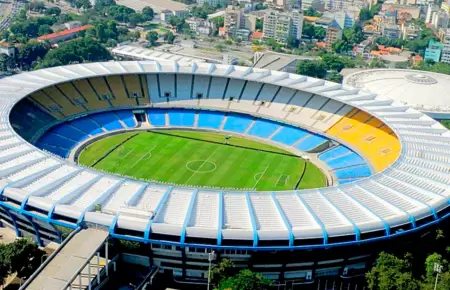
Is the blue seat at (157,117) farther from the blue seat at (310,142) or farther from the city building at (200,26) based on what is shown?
the city building at (200,26)

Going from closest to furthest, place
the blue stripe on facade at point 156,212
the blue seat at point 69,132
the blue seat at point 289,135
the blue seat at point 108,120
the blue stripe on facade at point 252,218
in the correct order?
the blue stripe on facade at point 156,212 < the blue stripe on facade at point 252,218 < the blue seat at point 69,132 < the blue seat at point 289,135 < the blue seat at point 108,120

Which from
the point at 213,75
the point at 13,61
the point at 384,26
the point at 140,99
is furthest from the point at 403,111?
the point at 384,26

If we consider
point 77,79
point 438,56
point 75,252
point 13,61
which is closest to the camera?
point 75,252

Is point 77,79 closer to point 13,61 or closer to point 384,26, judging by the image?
point 13,61

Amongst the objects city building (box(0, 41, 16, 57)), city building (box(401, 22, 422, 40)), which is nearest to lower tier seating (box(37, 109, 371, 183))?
city building (box(0, 41, 16, 57))

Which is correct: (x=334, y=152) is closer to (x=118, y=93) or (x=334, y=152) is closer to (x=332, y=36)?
(x=118, y=93)

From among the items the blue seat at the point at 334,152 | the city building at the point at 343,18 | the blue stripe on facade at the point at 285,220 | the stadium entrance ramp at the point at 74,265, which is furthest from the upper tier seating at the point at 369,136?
the city building at the point at 343,18
